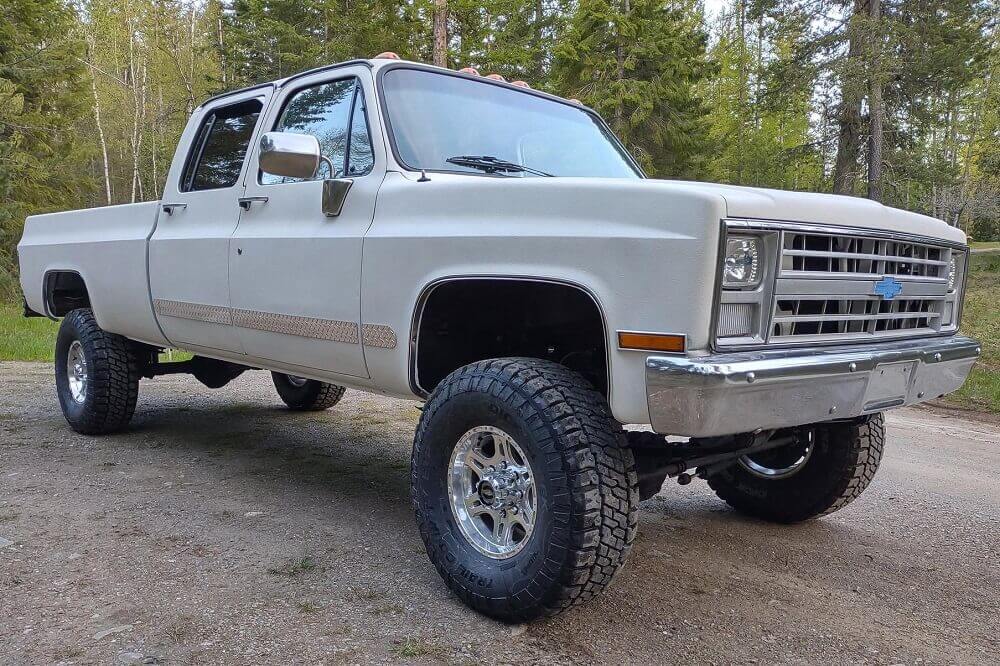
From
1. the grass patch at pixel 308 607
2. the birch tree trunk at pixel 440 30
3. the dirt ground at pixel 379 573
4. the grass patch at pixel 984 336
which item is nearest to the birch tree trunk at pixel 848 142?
the grass patch at pixel 984 336

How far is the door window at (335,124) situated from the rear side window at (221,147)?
15.1 inches

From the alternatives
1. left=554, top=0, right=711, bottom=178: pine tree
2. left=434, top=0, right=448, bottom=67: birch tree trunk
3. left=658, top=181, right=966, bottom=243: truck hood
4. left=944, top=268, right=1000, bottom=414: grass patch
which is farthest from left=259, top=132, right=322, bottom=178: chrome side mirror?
left=554, top=0, right=711, bottom=178: pine tree

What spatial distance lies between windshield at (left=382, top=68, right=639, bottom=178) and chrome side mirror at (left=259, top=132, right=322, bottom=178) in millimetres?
372

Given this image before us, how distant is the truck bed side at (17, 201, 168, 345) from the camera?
15.6 ft

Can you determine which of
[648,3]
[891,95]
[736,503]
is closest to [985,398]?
[736,503]

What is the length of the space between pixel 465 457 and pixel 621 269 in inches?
36.7

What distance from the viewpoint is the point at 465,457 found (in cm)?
288

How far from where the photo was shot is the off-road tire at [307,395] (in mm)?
6469

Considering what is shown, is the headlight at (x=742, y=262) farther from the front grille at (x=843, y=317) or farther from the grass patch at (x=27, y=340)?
the grass patch at (x=27, y=340)

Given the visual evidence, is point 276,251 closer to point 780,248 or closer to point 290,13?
point 780,248

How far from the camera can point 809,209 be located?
2516mm

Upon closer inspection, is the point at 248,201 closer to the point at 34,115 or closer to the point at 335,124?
the point at 335,124

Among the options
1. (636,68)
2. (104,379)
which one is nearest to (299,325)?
(104,379)

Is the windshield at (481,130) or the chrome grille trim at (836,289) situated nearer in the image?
the chrome grille trim at (836,289)
